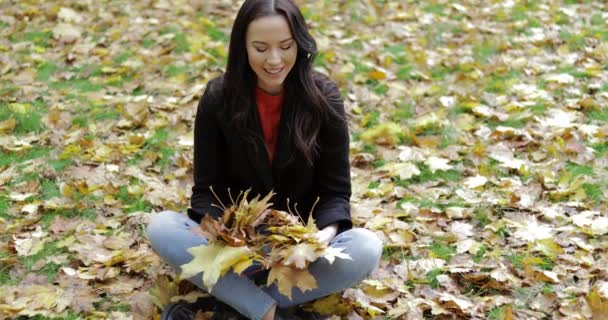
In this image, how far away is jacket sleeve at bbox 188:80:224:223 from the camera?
2520mm

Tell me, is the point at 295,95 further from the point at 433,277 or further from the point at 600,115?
the point at 600,115

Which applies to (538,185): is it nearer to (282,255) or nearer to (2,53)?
(282,255)

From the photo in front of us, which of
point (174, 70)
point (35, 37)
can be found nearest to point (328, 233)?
point (174, 70)

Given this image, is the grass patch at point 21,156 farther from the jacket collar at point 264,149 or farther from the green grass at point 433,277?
the green grass at point 433,277

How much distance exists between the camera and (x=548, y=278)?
2.61 metres

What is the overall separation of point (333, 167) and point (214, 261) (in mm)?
704

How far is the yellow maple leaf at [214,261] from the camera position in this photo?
6.72 feet

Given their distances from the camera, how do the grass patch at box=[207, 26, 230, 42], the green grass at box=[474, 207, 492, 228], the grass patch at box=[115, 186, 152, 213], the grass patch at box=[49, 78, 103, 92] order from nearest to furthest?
the green grass at box=[474, 207, 492, 228] → the grass patch at box=[115, 186, 152, 213] → the grass patch at box=[49, 78, 103, 92] → the grass patch at box=[207, 26, 230, 42]

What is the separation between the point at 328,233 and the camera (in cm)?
242

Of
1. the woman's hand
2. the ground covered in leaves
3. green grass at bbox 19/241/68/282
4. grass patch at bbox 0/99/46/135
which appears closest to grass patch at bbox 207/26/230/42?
the ground covered in leaves

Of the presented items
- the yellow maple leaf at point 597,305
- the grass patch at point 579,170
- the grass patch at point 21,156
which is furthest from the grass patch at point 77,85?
the yellow maple leaf at point 597,305

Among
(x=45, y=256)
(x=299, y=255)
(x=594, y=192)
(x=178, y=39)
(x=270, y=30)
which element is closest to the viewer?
(x=299, y=255)

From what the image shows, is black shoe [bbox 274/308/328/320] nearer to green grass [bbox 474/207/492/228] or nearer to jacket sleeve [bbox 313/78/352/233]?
jacket sleeve [bbox 313/78/352/233]

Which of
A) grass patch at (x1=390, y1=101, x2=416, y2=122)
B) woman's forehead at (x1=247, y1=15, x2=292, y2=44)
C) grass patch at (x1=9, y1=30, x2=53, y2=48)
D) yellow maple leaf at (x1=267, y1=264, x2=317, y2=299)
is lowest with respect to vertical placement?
grass patch at (x1=390, y1=101, x2=416, y2=122)
